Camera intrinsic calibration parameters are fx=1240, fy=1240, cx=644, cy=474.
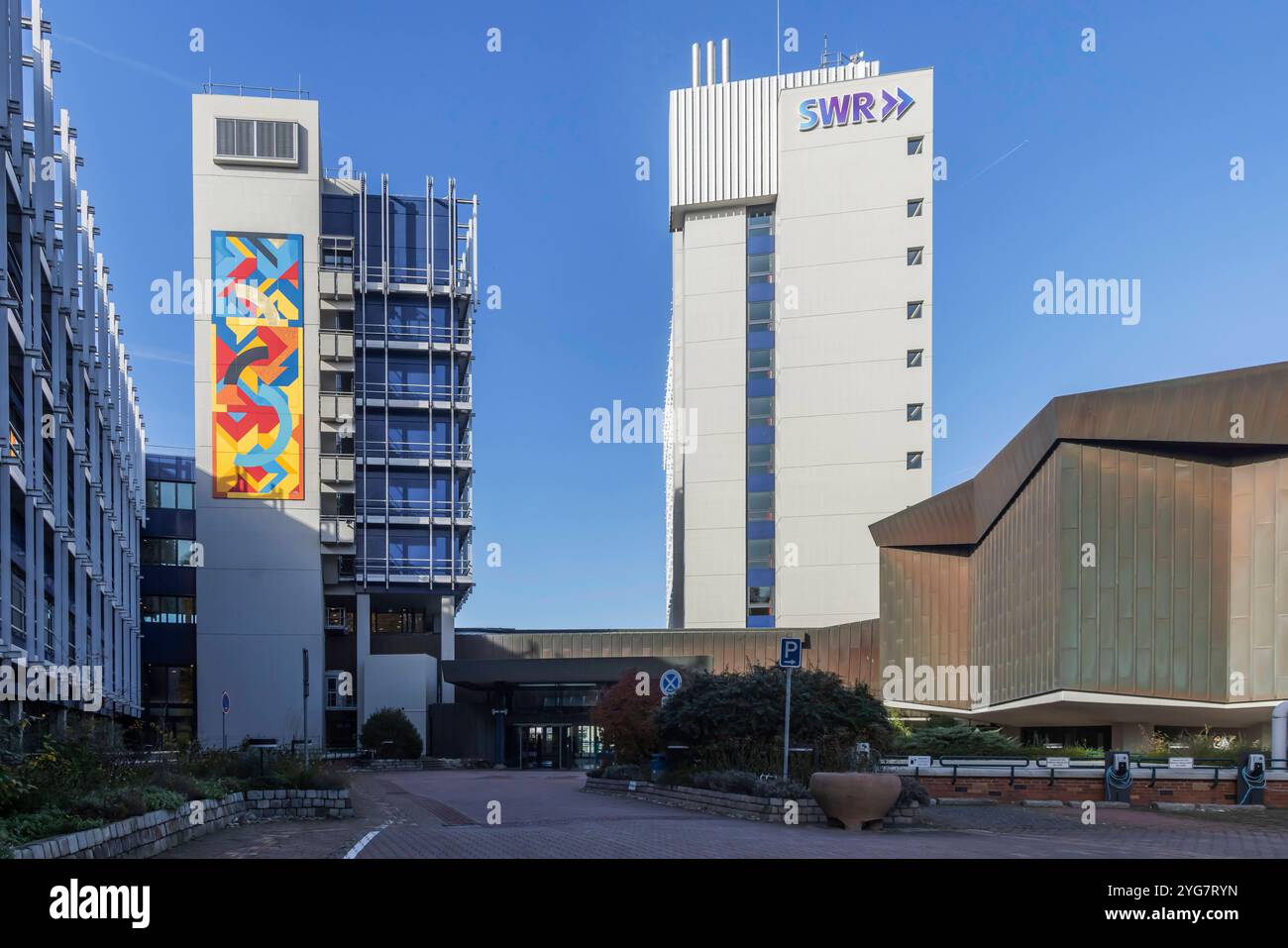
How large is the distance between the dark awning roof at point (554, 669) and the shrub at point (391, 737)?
189 inches

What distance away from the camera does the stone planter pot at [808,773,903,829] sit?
1727cm

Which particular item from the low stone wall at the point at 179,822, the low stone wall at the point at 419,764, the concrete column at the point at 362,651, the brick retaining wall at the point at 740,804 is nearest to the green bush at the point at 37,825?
the low stone wall at the point at 179,822

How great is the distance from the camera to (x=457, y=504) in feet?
219

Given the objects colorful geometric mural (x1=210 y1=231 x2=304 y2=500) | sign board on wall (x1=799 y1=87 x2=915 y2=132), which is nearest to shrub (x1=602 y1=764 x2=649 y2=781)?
colorful geometric mural (x1=210 y1=231 x2=304 y2=500)

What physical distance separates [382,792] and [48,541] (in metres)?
16.8

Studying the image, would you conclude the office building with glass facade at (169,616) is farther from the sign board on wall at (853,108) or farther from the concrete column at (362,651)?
the sign board on wall at (853,108)

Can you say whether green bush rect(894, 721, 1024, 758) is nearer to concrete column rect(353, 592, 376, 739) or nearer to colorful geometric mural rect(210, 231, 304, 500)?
concrete column rect(353, 592, 376, 739)

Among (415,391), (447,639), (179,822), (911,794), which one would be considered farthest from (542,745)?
(179,822)

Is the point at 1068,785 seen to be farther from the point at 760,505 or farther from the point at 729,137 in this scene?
the point at 729,137

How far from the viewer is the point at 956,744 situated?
30.9m

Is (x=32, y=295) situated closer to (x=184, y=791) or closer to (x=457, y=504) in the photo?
(x=184, y=791)

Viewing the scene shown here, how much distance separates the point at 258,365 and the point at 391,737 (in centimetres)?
2050

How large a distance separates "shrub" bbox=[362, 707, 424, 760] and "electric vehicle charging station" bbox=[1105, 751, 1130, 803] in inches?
1518

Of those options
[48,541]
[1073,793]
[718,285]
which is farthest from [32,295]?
[718,285]
